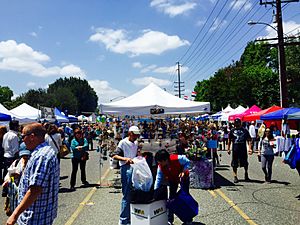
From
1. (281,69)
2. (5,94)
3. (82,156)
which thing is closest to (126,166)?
(82,156)

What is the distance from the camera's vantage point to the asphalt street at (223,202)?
20.4 ft

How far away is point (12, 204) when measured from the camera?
3.88 metres

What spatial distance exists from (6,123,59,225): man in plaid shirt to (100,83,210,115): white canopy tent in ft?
24.9

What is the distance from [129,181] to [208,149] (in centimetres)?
472

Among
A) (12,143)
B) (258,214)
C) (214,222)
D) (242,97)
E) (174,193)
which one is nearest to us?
(174,193)

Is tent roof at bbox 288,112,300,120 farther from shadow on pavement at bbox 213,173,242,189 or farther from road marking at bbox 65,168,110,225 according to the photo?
road marking at bbox 65,168,110,225

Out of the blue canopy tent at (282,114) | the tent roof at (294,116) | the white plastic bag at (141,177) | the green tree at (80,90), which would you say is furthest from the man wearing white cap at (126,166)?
the green tree at (80,90)

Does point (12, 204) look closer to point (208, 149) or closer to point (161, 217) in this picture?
point (161, 217)

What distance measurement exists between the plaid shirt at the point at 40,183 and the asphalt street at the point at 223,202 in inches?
123

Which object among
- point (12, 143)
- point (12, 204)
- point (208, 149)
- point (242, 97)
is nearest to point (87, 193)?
point (12, 143)

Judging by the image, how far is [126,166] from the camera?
19.7 feet

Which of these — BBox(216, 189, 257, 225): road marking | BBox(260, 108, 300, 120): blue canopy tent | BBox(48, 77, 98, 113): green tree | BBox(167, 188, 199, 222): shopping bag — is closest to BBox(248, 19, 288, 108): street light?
BBox(260, 108, 300, 120): blue canopy tent

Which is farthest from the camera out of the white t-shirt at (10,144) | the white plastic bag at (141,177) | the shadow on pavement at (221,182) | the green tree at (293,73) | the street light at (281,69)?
the green tree at (293,73)

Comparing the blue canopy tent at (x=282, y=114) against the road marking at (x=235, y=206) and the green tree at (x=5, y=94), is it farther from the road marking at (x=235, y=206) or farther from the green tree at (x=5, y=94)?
the green tree at (x=5, y=94)
